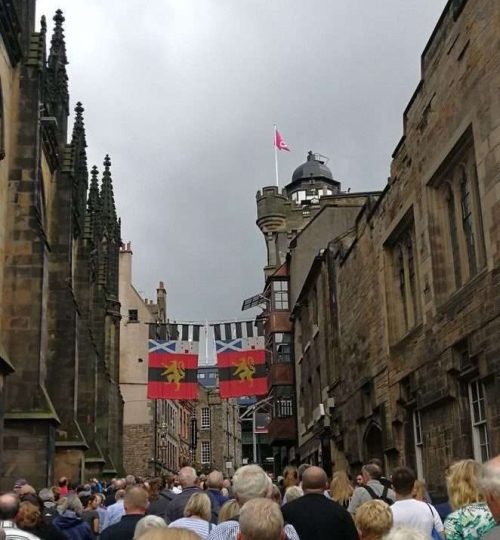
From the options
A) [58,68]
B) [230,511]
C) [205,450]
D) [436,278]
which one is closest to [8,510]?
[230,511]

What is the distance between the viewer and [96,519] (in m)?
9.81

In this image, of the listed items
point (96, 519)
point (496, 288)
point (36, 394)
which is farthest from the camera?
point (36, 394)

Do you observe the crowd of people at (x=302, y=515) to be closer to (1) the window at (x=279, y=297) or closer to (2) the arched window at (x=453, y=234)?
(2) the arched window at (x=453, y=234)

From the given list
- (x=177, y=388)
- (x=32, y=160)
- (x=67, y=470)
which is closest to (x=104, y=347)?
(x=177, y=388)

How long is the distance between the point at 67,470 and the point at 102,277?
16.3m

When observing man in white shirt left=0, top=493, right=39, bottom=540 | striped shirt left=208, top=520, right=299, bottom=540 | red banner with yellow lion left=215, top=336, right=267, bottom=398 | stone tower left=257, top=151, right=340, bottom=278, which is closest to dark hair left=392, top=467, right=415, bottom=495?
striped shirt left=208, top=520, right=299, bottom=540

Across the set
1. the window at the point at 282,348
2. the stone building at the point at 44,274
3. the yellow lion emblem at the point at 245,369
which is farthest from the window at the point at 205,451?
the yellow lion emblem at the point at 245,369

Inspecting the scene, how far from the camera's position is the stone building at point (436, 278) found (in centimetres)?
1230

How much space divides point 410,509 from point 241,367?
2524cm

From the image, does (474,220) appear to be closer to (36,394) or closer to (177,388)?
(36,394)

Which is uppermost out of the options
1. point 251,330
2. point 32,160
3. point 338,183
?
point 338,183

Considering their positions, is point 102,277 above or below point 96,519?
above

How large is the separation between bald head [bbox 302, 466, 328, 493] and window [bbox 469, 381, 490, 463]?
805 centimetres

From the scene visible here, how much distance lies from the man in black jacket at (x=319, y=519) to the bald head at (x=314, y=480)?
0.19ft
